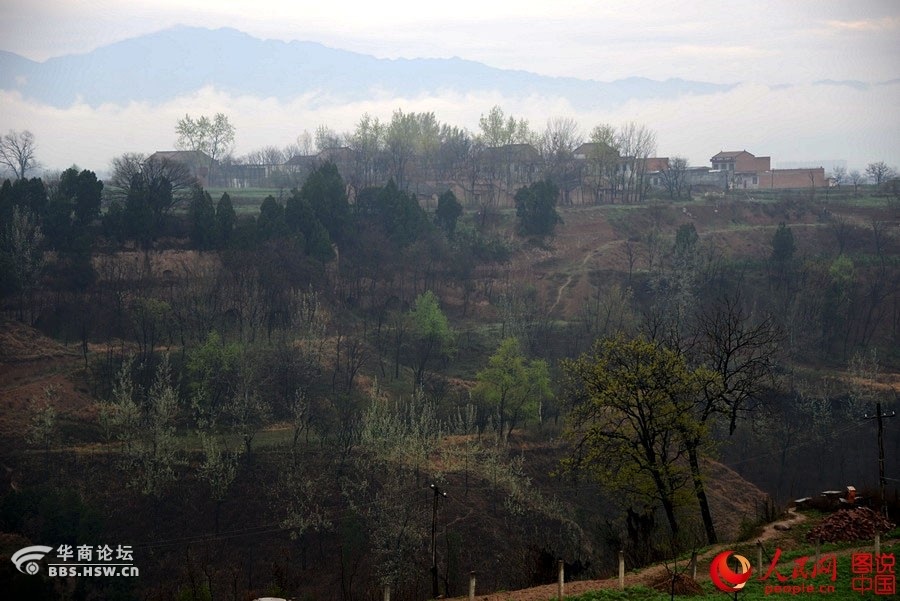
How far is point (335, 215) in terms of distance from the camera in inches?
1981

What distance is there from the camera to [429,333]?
138 ft

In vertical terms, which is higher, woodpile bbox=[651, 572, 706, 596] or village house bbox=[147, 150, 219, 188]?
village house bbox=[147, 150, 219, 188]

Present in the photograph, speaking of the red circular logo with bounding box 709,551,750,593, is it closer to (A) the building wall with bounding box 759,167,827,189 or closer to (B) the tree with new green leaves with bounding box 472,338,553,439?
(B) the tree with new green leaves with bounding box 472,338,553,439

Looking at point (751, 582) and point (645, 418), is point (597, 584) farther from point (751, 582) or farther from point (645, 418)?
point (645, 418)

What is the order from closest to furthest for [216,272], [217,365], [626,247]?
[217,365] → [216,272] → [626,247]

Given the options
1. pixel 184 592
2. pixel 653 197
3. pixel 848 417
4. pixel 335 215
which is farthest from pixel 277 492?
pixel 653 197

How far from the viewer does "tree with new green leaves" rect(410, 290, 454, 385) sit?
4228cm

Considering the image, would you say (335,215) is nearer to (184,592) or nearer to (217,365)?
(217,365)

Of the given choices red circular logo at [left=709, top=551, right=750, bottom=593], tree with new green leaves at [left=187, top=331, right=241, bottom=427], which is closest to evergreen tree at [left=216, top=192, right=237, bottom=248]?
tree with new green leaves at [left=187, top=331, right=241, bottom=427]

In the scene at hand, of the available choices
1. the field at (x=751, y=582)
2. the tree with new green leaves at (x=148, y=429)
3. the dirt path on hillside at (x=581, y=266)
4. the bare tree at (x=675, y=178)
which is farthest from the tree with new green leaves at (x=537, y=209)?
the field at (x=751, y=582)

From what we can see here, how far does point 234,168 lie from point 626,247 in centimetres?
4108

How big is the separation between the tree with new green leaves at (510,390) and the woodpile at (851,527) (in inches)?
703

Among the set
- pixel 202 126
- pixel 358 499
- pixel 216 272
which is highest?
pixel 202 126

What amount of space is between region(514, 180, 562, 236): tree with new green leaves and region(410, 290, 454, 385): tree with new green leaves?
55.8 ft
